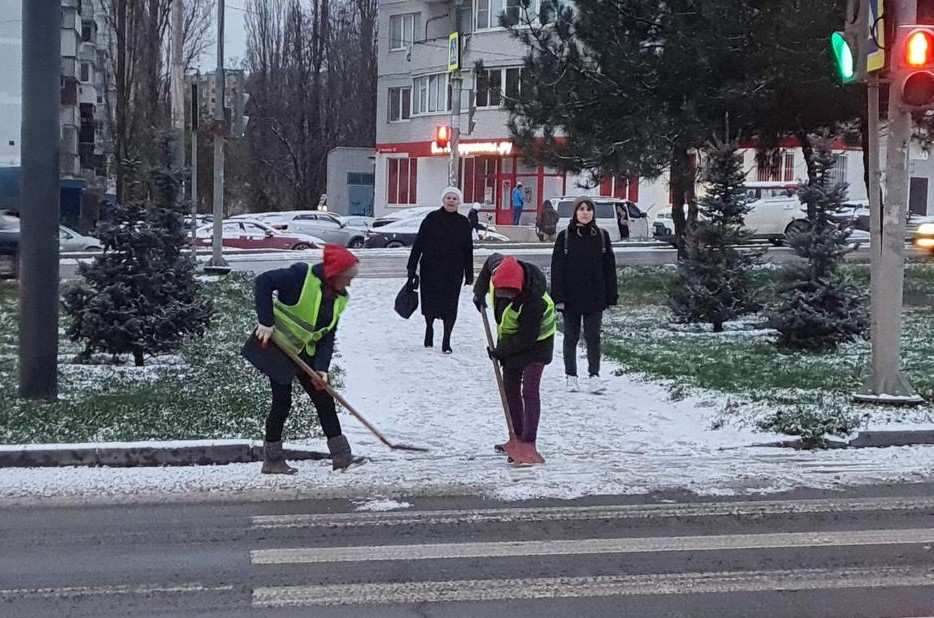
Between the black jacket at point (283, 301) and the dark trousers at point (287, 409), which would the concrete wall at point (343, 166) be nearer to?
the dark trousers at point (287, 409)

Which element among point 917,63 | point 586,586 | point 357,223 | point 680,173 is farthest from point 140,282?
point 357,223

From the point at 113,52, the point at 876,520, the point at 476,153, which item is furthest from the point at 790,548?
the point at 476,153

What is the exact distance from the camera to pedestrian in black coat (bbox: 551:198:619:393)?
11.4 m

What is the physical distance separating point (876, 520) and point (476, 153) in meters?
49.5

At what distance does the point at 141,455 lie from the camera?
8.66 meters

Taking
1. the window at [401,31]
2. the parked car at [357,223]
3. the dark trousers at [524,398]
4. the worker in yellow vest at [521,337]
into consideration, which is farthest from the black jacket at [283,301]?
the window at [401,31]

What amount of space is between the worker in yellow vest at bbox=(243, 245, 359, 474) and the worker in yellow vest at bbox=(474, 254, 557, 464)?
1021 mm

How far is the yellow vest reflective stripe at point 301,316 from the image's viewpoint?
26.4 ft

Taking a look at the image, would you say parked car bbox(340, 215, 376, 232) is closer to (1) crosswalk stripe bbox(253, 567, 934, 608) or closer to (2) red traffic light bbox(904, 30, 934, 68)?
(2) red traffic light bbox(904, 30, 934, 68)

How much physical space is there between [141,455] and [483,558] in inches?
127

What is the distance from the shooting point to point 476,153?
5606cm

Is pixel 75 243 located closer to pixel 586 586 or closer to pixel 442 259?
pixel 442 259

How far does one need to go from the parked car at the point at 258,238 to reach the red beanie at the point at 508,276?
2579cm

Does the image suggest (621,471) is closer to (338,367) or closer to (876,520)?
(876,520)
